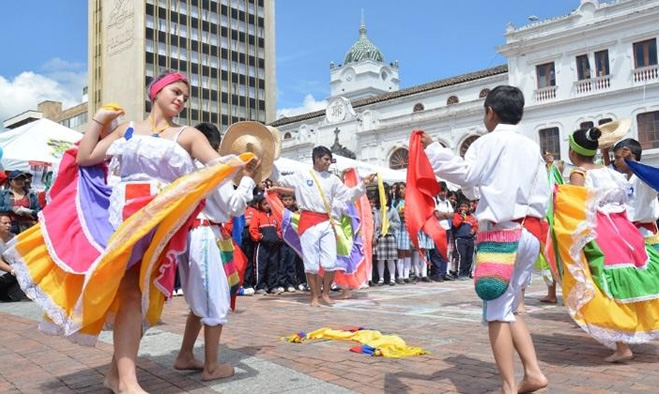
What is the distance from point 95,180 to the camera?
360 centimetres

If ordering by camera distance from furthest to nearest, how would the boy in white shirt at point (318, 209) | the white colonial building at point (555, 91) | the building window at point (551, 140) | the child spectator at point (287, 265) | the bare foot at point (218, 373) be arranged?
the building window at point (551, 140) < the white colonial building at point (555, 91) < the child spectator at point (287, 265) < the boy in white shirt at point (318, 209) < the bare foot at point (218, 373)

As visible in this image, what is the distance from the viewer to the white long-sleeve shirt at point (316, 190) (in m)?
8.07

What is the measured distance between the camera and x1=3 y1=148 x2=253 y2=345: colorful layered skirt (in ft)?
10.3

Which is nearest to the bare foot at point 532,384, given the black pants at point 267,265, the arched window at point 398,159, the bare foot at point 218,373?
the bare foot at point 218,373

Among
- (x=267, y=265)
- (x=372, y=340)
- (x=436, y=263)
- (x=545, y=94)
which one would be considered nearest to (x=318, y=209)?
(x=267, y=265)

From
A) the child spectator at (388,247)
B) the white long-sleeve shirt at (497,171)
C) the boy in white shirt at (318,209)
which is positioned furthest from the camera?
the child spectator at (388,247)

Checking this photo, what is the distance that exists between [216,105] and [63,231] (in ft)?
246

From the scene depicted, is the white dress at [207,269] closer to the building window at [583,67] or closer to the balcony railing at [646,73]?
the balcony railing at [646,73]

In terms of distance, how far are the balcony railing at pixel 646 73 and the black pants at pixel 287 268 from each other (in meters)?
25.0

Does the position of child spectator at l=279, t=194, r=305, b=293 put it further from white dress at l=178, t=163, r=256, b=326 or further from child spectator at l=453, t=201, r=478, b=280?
white dress at l=178, t=163, r=256, b=326

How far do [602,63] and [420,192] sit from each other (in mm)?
30609

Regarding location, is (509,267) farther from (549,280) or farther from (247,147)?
(549,280)

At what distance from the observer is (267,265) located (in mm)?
10555

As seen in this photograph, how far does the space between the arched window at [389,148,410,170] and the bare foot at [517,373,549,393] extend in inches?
1373
